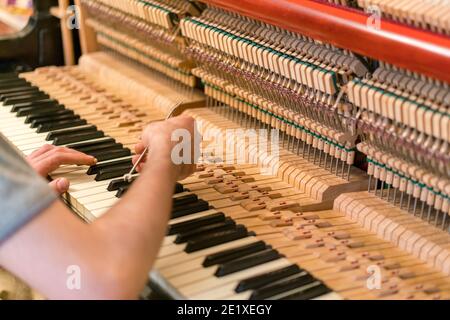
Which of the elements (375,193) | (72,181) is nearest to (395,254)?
(375,193)

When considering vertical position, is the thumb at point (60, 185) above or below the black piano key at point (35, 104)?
above

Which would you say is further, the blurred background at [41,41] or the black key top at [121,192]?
the blurred background at [41,41]

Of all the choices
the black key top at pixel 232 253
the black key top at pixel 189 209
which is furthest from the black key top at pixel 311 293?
the black key top at pixel 189 209

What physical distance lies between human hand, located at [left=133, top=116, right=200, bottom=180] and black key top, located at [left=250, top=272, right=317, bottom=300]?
1.47 feet

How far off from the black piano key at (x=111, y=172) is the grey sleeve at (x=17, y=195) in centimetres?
108

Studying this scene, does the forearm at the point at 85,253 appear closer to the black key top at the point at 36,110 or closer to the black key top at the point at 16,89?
the black key top at the point at 36,110

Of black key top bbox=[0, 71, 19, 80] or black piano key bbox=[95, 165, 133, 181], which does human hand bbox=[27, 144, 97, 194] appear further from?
black key top bbox=[0, 71, 19, 80]

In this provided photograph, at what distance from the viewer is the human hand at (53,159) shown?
9.70 feet

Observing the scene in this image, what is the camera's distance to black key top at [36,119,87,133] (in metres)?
3.54

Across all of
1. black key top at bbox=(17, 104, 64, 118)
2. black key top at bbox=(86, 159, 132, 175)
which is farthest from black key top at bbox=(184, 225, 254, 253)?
black key top at bbox=(17, 104, 64, 118)

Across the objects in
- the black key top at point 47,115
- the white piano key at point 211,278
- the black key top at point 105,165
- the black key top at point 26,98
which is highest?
the white piano key at point 211,278

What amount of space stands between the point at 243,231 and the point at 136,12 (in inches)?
75.3

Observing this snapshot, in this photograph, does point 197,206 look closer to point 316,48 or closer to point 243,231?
point 243,231
